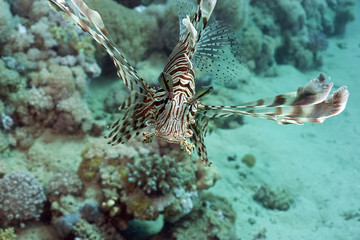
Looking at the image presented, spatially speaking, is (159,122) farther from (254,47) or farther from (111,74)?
(254,47)

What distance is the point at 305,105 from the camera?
2.03 metres

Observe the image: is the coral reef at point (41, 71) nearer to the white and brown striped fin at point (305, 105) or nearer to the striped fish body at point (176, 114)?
the striped fish body at point (176, 114)

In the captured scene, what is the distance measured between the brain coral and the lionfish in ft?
7.73

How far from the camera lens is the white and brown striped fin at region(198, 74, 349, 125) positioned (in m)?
1.94

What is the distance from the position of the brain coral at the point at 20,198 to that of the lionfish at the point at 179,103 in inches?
92.8

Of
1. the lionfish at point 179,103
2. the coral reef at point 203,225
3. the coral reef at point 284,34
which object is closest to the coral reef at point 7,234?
the coral reef at point 203,225

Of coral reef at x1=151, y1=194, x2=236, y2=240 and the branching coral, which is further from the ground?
the branching coral

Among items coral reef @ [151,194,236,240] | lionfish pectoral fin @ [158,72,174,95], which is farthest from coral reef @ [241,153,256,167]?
lionfish pectoral fin @ [158,72,174,95]

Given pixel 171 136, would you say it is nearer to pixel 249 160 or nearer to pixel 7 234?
pixel 7 234

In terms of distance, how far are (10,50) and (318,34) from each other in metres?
15.3

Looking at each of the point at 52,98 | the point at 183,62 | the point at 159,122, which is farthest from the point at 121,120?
the point at 52,98

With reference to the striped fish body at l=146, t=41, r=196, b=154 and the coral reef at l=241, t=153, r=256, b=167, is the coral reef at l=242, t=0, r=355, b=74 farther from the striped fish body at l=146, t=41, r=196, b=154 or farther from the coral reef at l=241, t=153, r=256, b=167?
the striped fish body at l=146, t=41, r=196, b=154

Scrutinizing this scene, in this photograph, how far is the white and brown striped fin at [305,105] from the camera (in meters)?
1.94

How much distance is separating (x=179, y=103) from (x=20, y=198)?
10.4 ft
